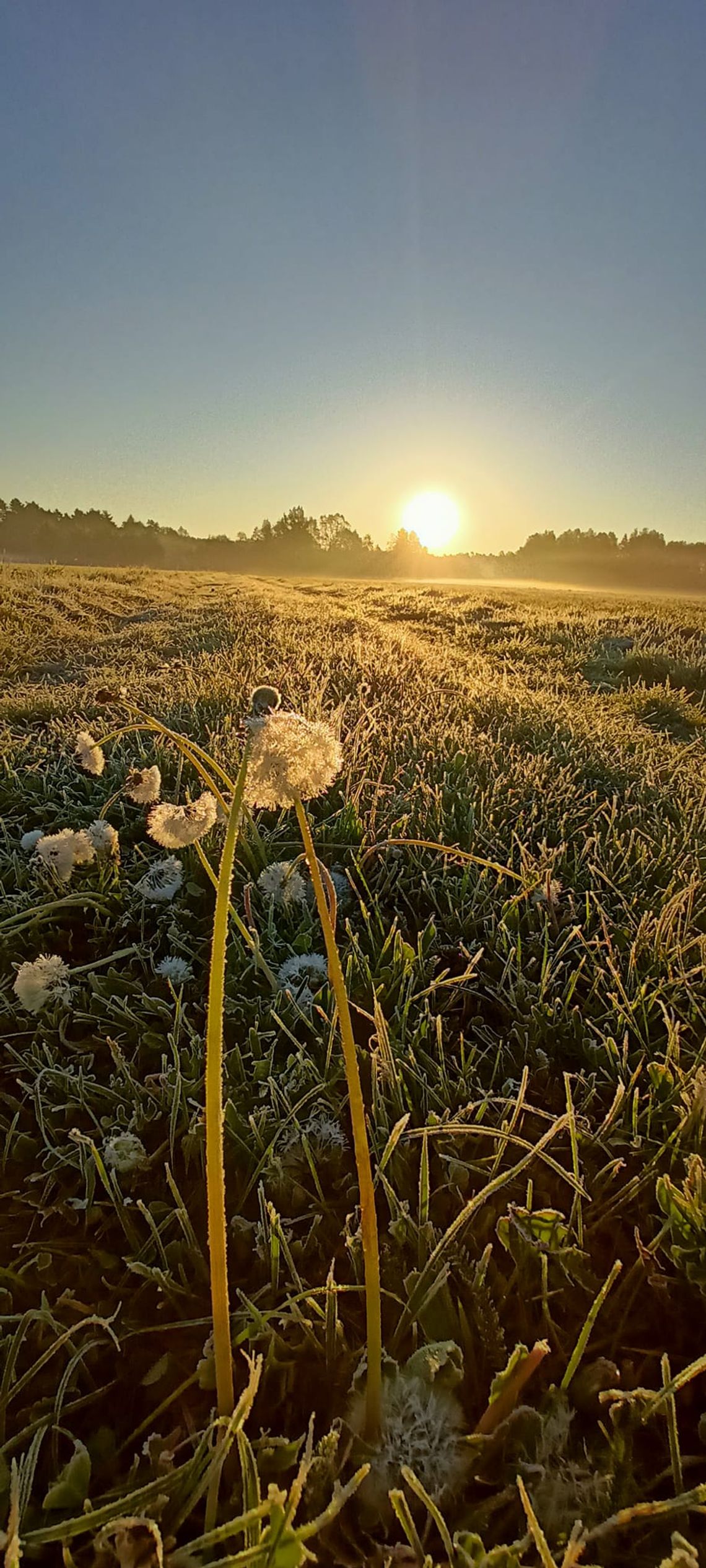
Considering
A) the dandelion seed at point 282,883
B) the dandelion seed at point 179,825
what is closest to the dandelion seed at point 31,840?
the dandelion seed at point 282,883

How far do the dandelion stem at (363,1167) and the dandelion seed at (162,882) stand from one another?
5.51ft

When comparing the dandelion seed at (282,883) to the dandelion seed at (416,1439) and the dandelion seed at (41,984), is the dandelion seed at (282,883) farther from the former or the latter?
the dandelion seed at (416,1439)

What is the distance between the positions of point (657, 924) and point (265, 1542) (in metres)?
1.91

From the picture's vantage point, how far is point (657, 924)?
2.44 metres

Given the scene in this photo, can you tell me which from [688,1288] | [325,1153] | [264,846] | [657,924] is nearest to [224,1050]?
[325,1153]

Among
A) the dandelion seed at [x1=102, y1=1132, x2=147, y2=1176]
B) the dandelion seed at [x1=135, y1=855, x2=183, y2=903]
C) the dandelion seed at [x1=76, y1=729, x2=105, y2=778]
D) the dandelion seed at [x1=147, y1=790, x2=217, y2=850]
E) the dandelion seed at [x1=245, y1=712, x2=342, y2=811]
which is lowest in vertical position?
the dandelion seed at [x1=102, y1=1132, x2=147, y2=1176]

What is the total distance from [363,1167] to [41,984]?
1.42 metres

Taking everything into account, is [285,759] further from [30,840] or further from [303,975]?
[30,840]

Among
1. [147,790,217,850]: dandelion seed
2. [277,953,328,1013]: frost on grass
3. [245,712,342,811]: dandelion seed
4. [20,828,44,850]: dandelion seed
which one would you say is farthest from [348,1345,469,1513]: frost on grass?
[20,828,44,850]: dandelion seed

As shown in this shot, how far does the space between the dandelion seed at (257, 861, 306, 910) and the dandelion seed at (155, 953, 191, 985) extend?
0.41 meters

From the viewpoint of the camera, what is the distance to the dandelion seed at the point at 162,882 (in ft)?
9.05

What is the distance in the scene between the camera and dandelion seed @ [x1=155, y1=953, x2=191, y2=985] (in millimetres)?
2402

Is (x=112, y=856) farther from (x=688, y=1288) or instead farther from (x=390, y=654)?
(x=390, y=654)

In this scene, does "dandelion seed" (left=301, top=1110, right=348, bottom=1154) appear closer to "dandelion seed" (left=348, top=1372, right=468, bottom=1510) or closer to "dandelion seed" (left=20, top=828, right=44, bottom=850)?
"dandelion seed" (left=348, top=1372, right=468, bottom=1510)
